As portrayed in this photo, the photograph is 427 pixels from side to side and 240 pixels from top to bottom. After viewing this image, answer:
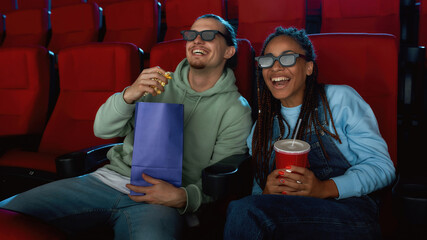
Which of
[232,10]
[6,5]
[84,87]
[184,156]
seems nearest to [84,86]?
[84,87]

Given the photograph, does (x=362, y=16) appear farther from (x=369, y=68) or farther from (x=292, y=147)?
(x=292, y=147)

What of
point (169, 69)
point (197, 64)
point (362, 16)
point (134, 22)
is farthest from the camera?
point (134, 22)

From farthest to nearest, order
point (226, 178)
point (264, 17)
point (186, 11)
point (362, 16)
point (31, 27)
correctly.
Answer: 1. point (31, 27)
2. point (186, 11)
3. point (264, 17)
4. point (362, 16)
5. point (226, 178)

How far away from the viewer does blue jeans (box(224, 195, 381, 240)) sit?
16.1 inches

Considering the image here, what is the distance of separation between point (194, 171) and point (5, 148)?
21.7 inches

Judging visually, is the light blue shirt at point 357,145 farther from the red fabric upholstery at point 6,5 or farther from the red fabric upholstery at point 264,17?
the red fabric upholstery at point 6,5

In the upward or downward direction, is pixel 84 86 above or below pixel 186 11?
below

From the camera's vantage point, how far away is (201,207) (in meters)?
0.61

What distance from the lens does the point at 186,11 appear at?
5.30ft

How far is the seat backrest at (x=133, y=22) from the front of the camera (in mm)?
1677

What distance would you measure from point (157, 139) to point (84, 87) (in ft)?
1.95

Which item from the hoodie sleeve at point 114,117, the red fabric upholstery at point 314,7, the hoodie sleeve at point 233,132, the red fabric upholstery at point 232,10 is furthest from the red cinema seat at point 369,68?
the red fabric upholstery at point 232,10

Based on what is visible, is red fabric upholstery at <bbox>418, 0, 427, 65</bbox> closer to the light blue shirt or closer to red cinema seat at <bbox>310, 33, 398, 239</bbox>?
red cinema seat at <bbox>310, 33, 398, 239</bbox>

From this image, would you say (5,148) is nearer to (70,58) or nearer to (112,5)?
(70,58)
